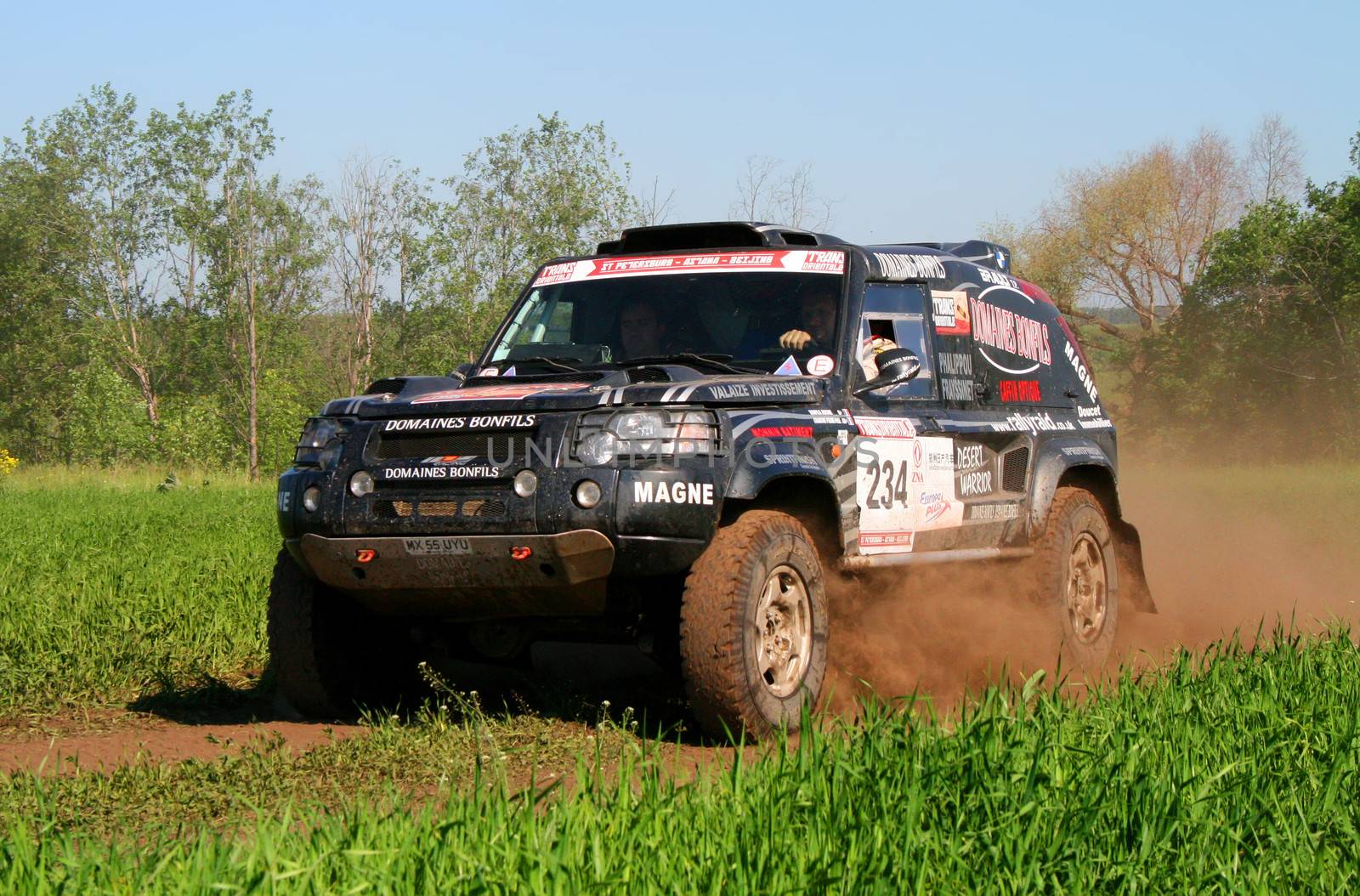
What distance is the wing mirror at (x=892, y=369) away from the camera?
266 inches

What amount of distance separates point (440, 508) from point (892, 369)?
2.18 meters

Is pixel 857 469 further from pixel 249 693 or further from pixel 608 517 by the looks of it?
pixel 249 693

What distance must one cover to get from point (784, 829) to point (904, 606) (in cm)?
373

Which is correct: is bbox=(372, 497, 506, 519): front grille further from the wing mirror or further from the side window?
the side window

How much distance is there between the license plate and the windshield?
1546 millimetres

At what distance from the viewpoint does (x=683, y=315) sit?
23.6 ft

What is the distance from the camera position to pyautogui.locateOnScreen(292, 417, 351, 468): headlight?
248 inches

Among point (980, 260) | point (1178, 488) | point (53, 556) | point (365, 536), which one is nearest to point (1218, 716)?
point (365, 536)

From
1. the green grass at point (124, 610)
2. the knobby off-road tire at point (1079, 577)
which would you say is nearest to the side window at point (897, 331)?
the knobby off-road tire at point (1079, 577)

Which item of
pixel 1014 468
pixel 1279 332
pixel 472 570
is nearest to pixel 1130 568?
pixel 1014 468

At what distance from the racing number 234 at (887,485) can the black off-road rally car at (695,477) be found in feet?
0.05

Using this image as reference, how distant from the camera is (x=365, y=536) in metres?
6.07

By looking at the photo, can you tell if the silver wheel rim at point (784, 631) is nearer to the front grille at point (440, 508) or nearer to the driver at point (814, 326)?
the front grille at point (440, 508)

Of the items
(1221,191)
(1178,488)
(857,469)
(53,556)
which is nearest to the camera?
(857,469)
